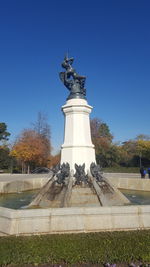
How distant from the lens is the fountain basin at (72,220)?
224 inches

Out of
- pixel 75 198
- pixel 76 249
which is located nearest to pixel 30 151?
pixel 75 198

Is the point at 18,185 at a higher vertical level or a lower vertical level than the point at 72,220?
lower

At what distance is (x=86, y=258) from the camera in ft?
14.8

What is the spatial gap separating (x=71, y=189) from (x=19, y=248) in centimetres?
507

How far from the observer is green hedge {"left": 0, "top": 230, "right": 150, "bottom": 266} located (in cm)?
451

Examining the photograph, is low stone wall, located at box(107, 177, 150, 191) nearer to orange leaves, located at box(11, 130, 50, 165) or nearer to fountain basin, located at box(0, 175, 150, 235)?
fountain basin, located at box(0, 175, 150, 235)

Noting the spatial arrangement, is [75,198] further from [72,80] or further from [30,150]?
[30,150]

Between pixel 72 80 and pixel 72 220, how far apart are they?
853 cm

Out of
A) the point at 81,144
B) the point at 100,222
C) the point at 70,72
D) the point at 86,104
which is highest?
the point at 70,72

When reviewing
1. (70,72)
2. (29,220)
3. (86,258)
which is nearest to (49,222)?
(29,220)

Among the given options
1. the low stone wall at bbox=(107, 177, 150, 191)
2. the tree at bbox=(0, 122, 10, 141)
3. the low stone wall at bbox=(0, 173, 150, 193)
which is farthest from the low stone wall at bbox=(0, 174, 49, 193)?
the tree at bbox=(0, 122, 10, 141)

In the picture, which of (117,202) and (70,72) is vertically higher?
(70,72)

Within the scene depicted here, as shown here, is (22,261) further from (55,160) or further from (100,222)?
(55,160)

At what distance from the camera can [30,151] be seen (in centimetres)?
4012
